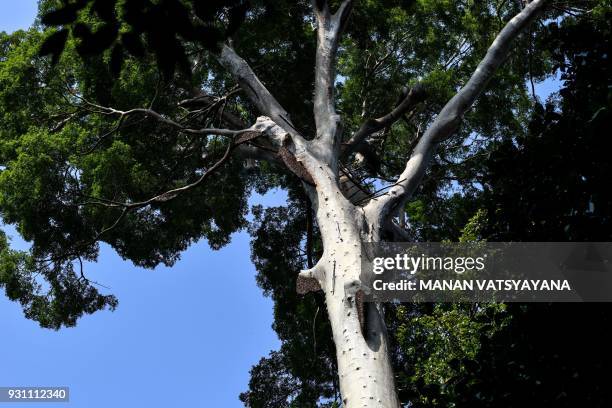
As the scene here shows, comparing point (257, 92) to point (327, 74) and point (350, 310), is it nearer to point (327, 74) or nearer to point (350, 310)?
point (327, 74)

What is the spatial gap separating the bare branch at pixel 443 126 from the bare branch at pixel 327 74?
868 mm

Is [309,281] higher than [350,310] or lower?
higher

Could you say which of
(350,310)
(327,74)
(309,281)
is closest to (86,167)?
(327,74)

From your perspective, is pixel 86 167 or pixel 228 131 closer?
pixel 228 131

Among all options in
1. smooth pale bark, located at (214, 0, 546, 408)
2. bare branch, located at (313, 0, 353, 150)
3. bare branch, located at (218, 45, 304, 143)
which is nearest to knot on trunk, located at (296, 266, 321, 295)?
smooth pale bark, located at (214, 0, 546, 408)

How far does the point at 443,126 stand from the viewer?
28.8 feet

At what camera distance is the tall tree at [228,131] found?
866 centimetres

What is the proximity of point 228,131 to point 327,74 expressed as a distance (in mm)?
1606

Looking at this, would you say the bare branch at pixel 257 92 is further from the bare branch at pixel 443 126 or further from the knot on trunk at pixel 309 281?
the knot on trunk at pixel 309 281

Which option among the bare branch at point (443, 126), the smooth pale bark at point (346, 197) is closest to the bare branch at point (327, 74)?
the smooth pale bark at point (346, 197)

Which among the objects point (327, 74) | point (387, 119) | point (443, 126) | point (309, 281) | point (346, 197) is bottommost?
point (309, 281)

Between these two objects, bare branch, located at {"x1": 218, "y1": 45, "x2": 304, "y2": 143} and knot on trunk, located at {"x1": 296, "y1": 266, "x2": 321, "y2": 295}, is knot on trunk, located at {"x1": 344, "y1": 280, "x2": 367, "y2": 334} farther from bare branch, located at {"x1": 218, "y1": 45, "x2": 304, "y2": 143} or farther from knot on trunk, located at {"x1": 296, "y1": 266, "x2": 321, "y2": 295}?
bare branch, located at {"x1": 218, "y1": 45, "x2": 304, "y2": 143}

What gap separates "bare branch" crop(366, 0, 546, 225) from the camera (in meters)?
8.12

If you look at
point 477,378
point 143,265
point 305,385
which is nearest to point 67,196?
point 143,265
